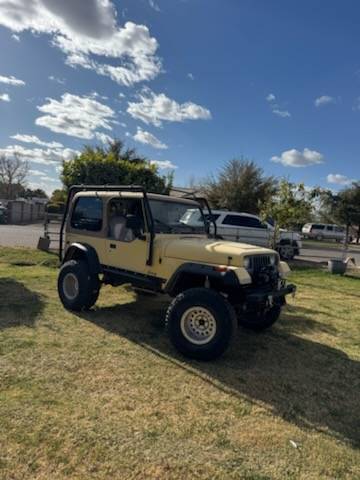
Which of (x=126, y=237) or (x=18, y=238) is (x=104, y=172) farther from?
(x=126, y=237)

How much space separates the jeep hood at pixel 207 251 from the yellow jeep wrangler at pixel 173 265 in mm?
12

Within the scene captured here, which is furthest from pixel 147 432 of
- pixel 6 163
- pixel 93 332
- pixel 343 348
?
pixel 6 163

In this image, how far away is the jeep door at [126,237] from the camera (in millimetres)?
5020

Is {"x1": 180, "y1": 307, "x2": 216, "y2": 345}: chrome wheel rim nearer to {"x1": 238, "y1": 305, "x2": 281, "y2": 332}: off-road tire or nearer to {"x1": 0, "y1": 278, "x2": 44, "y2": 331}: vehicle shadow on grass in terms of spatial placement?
{"x1": 238, "y1": 305, "x2": 281, "y2": 332}: off-road tire

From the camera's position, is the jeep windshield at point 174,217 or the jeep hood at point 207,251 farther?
the jeep windshield at point 174,217

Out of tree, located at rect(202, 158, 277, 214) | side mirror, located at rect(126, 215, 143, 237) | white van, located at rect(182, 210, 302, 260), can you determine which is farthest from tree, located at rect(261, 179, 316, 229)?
tree, located at rect(202, 158, 277, 214)

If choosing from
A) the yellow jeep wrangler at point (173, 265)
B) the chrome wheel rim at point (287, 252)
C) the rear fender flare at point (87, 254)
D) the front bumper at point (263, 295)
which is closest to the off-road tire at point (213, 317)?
the yellow jeep wrangler at point (173, 265)

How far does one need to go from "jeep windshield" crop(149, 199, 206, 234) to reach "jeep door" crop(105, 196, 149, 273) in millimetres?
204

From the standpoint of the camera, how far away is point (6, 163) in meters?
58.4

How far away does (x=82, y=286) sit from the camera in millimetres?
5555

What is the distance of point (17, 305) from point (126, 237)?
2252 mm

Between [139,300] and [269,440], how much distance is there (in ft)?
14.0

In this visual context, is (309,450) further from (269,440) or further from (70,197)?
(70,197)

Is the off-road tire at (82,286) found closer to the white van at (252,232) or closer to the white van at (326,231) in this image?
the white van at (252,232)
